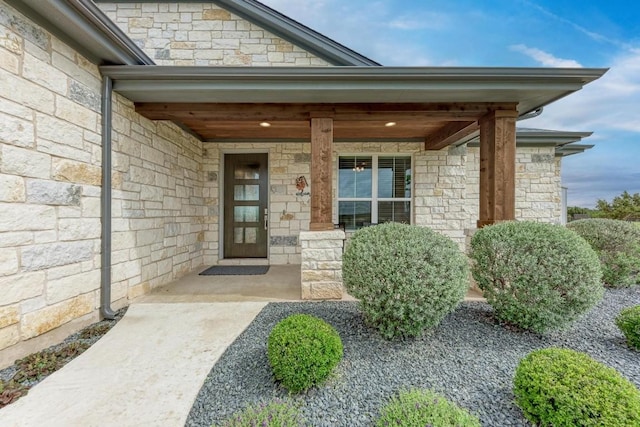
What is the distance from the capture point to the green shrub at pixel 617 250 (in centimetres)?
404

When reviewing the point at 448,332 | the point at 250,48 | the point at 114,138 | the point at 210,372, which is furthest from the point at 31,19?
the point at 448,332

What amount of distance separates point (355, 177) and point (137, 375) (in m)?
4.89

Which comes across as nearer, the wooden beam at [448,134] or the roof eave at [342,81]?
the roof eave at [342,81]

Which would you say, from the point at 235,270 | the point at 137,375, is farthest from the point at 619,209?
the point at 137,375

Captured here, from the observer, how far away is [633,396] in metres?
1.51

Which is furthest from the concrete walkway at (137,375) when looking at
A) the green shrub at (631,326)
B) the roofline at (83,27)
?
the green shrub at (631,326)

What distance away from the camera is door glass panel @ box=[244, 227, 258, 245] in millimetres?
6000

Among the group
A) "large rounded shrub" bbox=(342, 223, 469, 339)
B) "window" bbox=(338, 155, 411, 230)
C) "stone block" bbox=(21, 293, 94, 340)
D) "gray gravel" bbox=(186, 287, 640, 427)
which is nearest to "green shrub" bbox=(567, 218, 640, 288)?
"gray gravel" bbox=(186, 287, 640, 427)

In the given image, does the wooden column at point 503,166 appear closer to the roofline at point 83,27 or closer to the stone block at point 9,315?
the roofline at point 83,27

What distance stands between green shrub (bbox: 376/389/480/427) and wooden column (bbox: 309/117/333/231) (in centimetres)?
237

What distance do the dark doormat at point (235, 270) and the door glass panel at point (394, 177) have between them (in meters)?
2.94

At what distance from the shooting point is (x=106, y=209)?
3.13 m

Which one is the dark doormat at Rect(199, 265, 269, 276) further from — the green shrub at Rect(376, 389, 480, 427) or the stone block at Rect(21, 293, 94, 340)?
the green shrub at Rect(376, 389, 480, 427)

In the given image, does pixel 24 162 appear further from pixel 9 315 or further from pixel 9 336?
pixel 9 336
